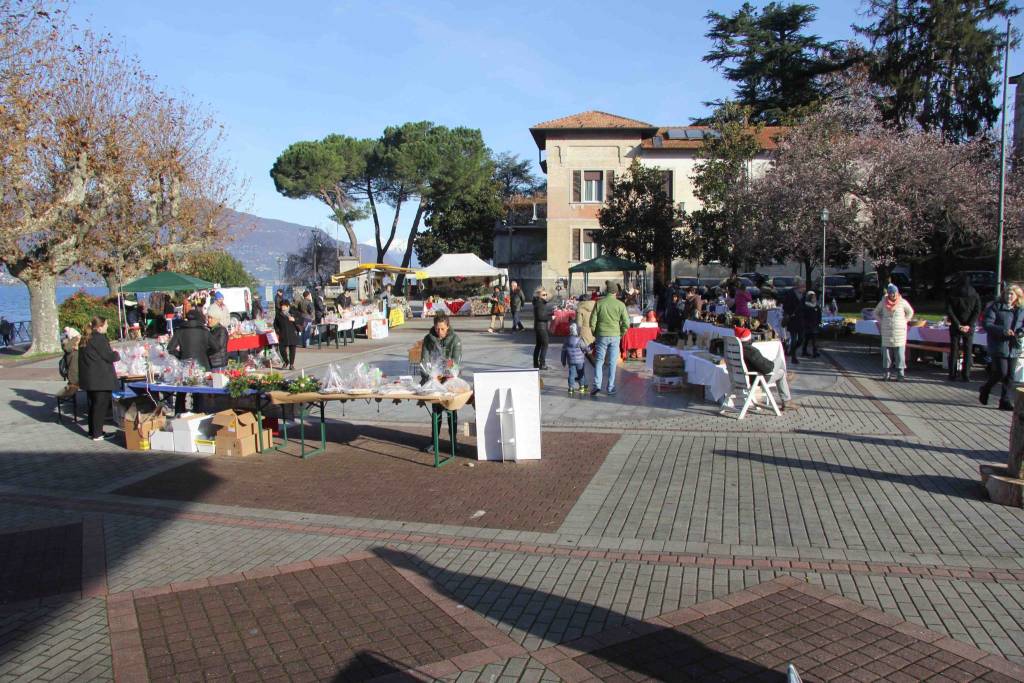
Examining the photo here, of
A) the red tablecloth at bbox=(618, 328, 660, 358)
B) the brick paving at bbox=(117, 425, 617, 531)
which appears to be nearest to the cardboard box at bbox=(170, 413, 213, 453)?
the brick paving at bbox=(117, 425, 617, 531)

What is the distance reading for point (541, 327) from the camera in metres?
14.8

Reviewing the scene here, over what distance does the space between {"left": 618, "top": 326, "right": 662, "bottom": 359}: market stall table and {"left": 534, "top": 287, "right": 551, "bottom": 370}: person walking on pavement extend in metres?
2.09

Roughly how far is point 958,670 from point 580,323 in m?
8.70

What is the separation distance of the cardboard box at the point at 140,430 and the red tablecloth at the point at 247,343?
7.15 m

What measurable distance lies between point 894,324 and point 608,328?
499 cm

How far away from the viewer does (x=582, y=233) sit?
41.2 meters

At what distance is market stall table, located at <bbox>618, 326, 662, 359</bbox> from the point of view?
53.9ft

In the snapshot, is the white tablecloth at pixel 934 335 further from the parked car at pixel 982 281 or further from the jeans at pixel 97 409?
the parked car at pixel 982 281

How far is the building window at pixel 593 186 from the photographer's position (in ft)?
135

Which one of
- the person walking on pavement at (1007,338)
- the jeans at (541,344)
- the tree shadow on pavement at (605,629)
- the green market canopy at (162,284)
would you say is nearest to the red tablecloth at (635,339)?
the jeans at (541,344)

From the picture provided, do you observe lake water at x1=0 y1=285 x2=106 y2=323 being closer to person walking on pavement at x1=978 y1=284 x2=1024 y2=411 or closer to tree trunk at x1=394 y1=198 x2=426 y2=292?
tree trunk at x1=394 y1=198 x2=426 y2=292

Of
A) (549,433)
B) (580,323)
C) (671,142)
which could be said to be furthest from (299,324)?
(671,142)

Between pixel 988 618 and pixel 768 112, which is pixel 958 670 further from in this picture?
pixel 768 112

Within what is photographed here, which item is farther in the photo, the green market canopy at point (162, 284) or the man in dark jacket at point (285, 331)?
the green market canopy at point (162, 284)
